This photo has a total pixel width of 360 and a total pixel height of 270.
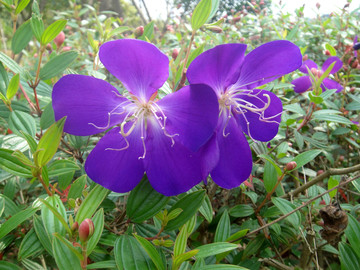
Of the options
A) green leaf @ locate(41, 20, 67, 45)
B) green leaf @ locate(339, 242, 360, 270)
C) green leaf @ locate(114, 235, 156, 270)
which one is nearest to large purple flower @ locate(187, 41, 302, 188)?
green leaf @ locate(114, 235, 156, 270)

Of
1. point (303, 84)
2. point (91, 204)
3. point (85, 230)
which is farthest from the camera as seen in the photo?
point (303, 84)

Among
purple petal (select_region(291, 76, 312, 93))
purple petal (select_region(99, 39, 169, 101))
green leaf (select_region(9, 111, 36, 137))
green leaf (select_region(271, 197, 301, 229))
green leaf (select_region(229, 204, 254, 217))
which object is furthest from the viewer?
purple petal (select_region(291, 76, 312, 93))

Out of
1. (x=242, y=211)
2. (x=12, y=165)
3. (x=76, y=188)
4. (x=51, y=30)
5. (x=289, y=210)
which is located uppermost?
(x=51, y=30)

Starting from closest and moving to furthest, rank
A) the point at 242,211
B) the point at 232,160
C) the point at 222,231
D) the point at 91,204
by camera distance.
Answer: the point at 91,204 → the point at 232,160 → the point at 222,231 → the point at 242,211

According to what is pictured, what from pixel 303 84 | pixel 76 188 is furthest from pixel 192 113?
pixel 303 84

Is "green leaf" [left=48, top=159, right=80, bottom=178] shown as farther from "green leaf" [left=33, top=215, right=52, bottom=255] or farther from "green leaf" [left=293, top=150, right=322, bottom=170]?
"green leaf" [left=293, top=150, right=322, bottom=170]

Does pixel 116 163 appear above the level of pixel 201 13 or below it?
below

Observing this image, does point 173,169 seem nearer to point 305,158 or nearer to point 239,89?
point 239,89
